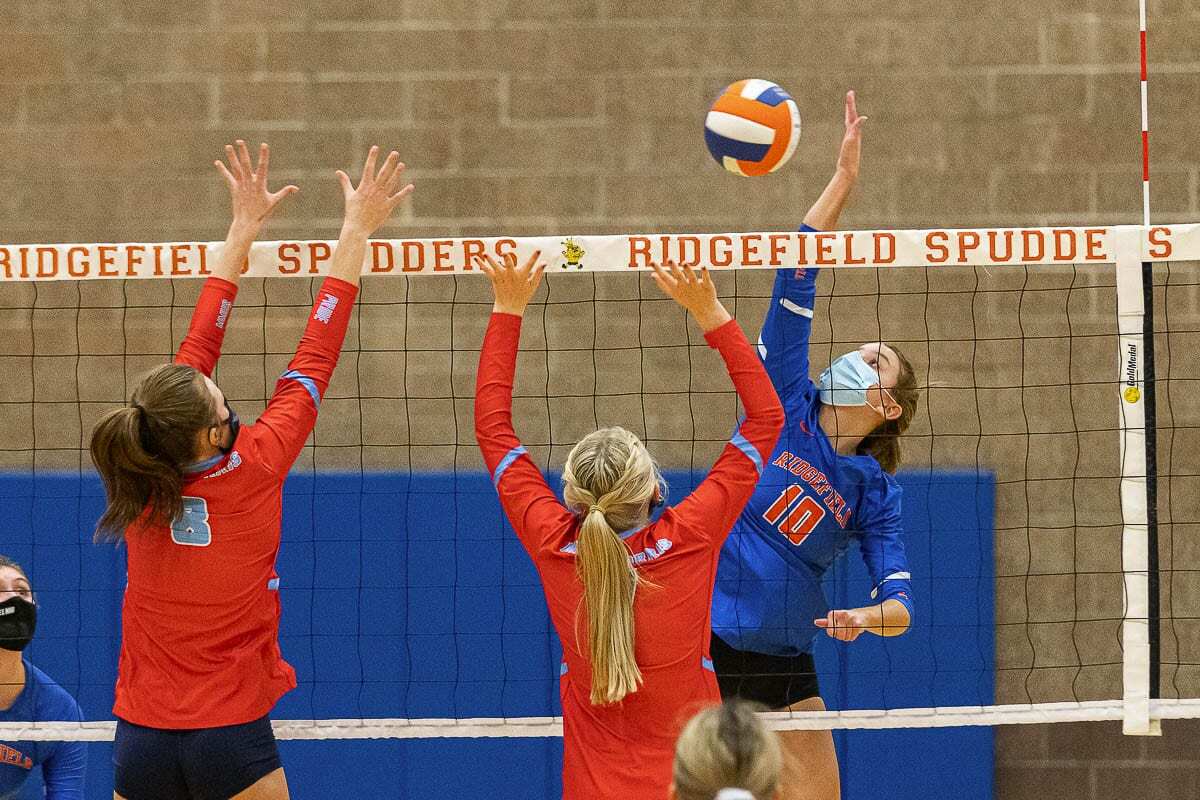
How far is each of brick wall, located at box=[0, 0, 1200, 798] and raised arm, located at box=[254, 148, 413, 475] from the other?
8.97 ft

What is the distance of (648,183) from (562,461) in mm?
1348

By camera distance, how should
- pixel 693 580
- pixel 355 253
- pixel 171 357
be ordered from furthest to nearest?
pixel 171 357, pixel 355 253, pixel 693 580

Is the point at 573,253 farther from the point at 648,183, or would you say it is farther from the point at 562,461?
the point at 648,183

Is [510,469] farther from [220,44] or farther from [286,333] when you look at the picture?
[220,44]

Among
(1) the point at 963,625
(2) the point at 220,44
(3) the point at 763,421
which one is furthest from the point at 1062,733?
(2) the point at 220,44

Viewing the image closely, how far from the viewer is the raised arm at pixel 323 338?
361 cm

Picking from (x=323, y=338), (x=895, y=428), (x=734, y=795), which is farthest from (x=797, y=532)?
(x=734, y=795)

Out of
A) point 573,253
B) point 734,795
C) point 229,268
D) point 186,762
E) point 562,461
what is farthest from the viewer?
point 562,461

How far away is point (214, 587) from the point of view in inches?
140

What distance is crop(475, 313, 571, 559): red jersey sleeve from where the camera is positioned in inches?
135

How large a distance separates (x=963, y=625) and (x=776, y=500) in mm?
2271

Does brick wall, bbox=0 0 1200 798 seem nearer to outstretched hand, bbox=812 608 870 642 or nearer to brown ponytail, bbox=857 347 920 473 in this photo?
brown ponytail, bbox=857 347 920 473

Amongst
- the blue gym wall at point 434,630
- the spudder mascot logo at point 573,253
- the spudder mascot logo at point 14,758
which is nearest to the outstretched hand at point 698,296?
the spudder mascot logo at point 573,253

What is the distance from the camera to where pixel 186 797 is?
3.64 meters
